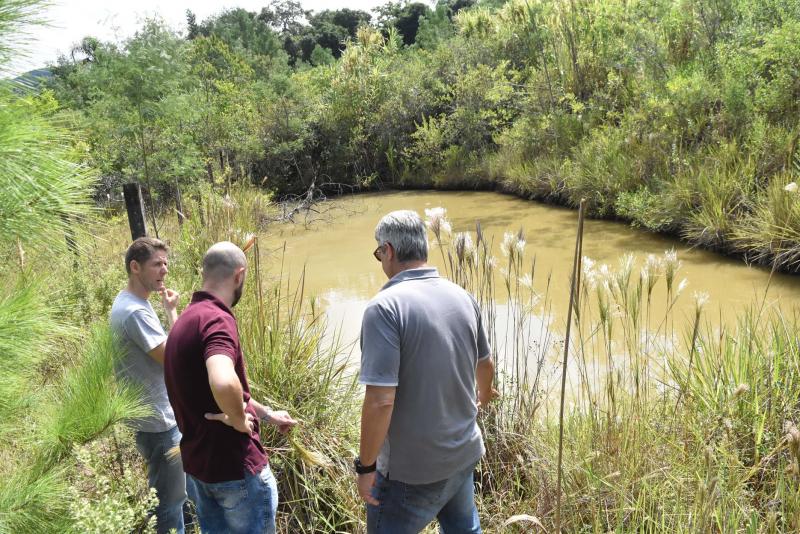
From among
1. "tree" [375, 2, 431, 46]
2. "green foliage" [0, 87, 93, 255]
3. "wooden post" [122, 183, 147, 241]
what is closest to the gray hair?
"green foliage" [0, 87, 93, 255]

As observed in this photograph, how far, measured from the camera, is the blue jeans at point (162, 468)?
2.46 m

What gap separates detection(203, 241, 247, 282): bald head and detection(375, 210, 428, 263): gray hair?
1.84ft

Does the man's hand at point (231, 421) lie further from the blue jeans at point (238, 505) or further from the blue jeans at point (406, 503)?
the blue jeans at point (406, 503)

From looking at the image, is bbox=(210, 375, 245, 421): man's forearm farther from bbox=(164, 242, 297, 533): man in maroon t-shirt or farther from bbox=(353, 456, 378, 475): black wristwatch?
bbox=(353, 456, 378, 475): black wristwatch

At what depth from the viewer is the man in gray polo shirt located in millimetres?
1796

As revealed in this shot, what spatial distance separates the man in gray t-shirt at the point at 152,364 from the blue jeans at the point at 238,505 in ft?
1.36

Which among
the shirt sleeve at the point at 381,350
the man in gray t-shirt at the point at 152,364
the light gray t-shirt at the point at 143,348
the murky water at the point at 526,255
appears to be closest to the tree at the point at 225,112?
the murky water at the point at 526,255

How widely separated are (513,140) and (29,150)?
41.4ft

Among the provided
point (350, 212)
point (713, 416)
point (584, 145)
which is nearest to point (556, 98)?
point (584, 145)

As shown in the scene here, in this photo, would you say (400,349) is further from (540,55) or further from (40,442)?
(540,55)

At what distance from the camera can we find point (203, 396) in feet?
6.49

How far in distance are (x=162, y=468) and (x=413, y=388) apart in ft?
4.20

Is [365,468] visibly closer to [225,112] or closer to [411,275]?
[411,275]

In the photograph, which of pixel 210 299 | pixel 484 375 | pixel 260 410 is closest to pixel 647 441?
pixel 484 375
